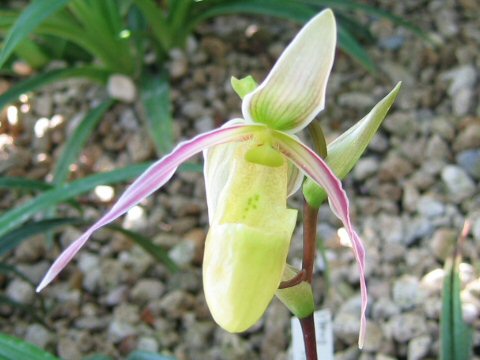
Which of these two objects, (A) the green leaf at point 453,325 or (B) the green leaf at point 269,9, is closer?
(A) the green leaf at point 453,325

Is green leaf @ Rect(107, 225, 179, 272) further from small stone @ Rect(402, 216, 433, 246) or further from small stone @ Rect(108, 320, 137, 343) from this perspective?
small stone @ Rect(402, 216, 433, 246)

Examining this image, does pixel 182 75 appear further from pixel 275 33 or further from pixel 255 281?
pixel 255 281

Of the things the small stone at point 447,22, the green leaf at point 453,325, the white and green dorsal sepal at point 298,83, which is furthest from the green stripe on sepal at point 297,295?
the small stone at point 447,22

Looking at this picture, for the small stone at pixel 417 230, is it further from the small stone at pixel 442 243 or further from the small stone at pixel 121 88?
the small stone at pixel 121 88

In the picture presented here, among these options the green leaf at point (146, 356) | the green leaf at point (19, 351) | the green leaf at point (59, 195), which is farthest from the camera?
the green leaf at point (59, 195)

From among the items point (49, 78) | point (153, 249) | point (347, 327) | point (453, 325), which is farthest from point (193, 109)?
point (453, 325)

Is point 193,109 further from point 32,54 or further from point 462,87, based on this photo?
point 462,87
